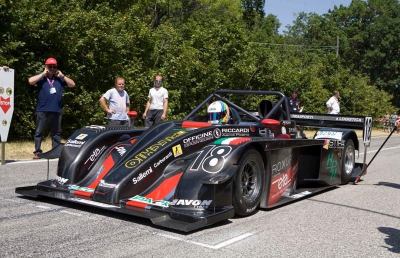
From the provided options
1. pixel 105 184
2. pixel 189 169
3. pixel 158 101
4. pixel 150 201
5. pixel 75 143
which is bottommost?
pixel 150 201

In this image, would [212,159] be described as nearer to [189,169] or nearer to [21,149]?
[189,169]

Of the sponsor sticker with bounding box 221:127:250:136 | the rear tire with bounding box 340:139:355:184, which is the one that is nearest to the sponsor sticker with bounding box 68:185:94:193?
the sponsor sticker with bounding box 221:127:250:136

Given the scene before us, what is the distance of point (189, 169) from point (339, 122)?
4.75 meters

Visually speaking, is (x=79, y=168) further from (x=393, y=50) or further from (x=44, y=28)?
(x=393, y=50)

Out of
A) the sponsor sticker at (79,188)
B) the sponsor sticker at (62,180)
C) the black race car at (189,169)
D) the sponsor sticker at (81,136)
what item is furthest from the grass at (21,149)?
the sponsor sticker at (79,188)

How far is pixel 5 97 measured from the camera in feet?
31.5

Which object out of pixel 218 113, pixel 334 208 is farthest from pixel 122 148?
pixel 334 208

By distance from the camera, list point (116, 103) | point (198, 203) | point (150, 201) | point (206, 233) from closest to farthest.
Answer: point (206, 233) → point (198, 203) → point (150, 201) → point (116, 103)

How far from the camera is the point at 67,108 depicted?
13.6 m

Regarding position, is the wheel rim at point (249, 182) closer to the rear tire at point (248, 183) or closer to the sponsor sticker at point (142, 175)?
the rear tire at point (248, 183)

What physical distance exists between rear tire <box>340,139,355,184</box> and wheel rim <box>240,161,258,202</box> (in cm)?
315

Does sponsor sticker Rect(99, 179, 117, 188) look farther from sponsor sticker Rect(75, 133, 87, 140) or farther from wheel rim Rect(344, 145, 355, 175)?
wheel rim Rect(344, 145, 355, 175)

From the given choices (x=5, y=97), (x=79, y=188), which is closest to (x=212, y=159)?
(x=79, y=188)

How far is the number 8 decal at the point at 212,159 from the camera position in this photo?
5.48 m
